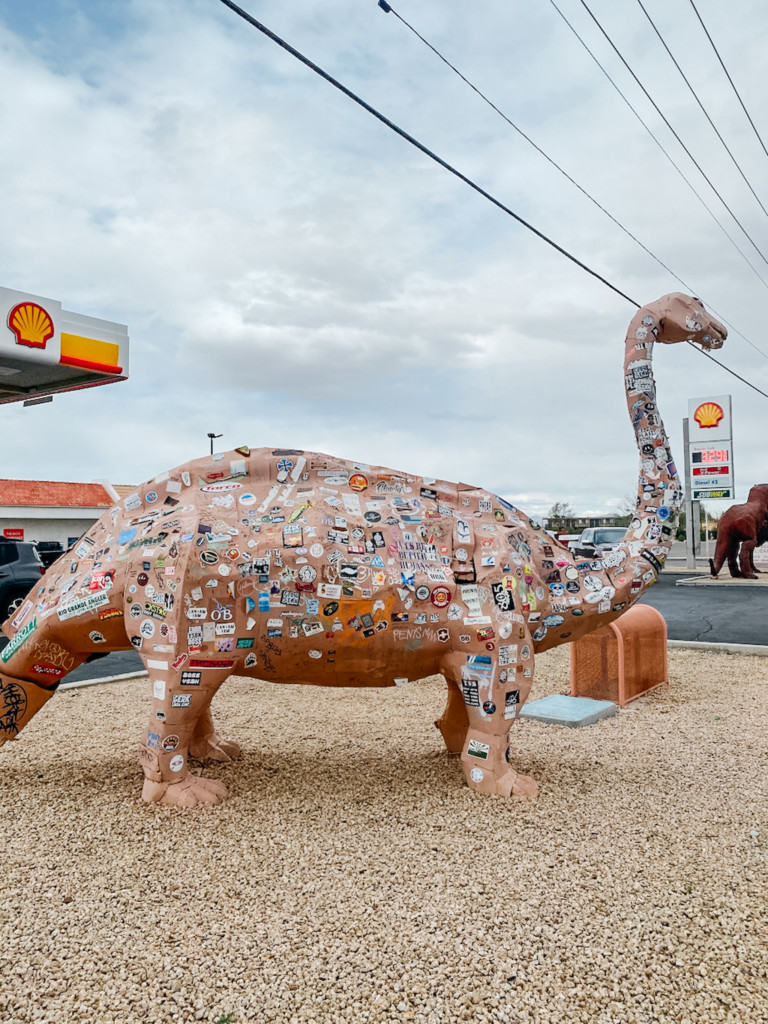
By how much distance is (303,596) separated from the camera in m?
4.37

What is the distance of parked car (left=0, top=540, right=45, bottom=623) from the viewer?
40.7ft

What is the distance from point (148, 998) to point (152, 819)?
1.68m

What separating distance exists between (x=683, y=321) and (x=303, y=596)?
11.1 feet

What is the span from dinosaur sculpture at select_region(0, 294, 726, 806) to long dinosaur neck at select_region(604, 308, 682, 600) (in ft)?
0.29

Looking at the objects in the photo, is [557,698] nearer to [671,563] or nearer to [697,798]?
[697,798]

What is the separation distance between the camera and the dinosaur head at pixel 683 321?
5.48 meters

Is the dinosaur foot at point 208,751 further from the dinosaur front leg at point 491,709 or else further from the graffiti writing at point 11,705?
the dinosaur front leg at point 491,709

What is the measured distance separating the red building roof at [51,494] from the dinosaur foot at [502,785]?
27.7 m

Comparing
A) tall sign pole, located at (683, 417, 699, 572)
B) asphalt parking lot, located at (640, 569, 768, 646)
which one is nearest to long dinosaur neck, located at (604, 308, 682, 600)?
asphalt parking lot, located at (640, 569, 768, 646)

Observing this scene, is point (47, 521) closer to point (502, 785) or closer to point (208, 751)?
point (208, 751)

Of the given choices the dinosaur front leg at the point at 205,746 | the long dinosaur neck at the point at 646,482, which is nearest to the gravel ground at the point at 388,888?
the dinosaur front leg at the point at 205,746

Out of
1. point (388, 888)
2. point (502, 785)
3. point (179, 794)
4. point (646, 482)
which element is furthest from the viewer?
point (646, 482)

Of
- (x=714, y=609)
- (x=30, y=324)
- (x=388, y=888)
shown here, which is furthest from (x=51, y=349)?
(x=714, y=609)

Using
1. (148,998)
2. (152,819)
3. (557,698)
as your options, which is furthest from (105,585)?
Answer: (557,698)
